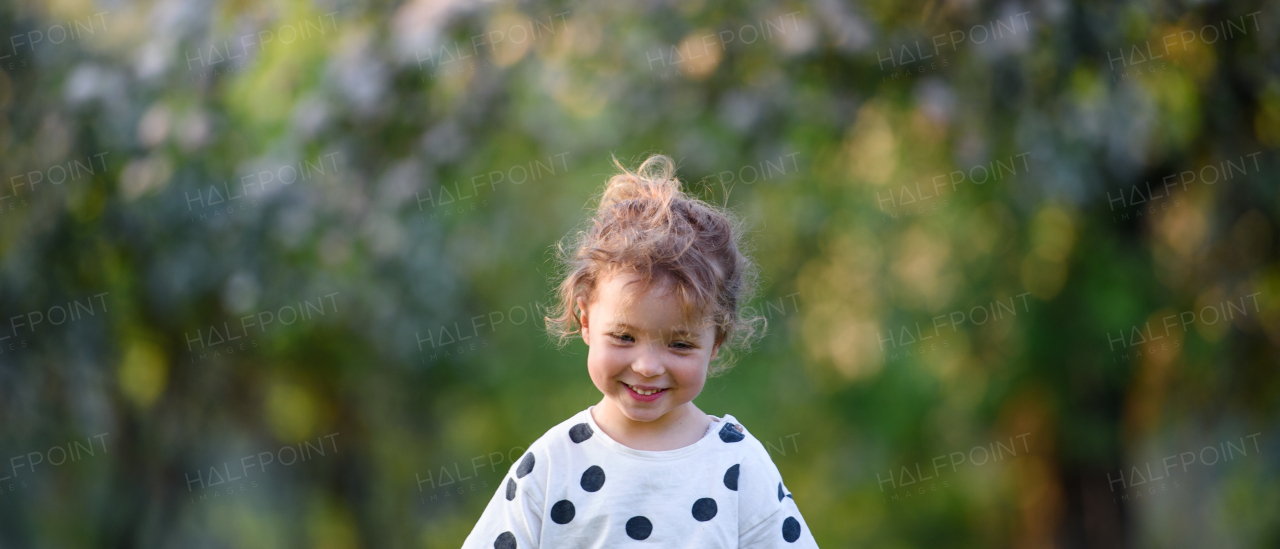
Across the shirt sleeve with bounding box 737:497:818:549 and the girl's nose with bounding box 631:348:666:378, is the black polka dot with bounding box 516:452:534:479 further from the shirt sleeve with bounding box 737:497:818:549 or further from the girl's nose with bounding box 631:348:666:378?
the shirt sleeve with bounding box 737:497:818:549

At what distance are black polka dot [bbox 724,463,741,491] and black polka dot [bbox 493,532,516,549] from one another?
1.37 ft

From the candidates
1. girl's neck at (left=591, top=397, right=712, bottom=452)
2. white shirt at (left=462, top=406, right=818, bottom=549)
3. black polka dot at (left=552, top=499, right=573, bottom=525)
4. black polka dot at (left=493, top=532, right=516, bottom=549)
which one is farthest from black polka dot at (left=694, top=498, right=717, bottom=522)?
black polka dot at (left=493, top=532, right=516, bottom=549)

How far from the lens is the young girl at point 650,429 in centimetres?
198

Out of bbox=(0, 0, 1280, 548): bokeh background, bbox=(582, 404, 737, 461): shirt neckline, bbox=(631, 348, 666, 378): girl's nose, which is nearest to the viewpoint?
bbox=(631, 348, 666, 378): girl's nose

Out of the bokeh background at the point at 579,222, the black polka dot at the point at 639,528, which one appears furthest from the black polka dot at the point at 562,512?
the bokeh background at the point at 579,222

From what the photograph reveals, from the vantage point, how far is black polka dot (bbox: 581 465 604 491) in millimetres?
2053

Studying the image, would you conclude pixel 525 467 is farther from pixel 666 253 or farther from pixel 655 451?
pixel 666 253

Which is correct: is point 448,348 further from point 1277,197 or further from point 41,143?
point 1277,197

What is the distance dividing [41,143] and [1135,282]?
557 cm

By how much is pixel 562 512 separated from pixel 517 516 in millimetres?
89

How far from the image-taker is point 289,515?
25.1ft

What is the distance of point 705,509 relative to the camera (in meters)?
2.04

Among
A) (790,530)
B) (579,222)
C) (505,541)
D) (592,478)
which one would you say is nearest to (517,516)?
(505,541)

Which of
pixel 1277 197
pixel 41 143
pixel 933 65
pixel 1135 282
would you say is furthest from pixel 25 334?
pixel 1277 197
